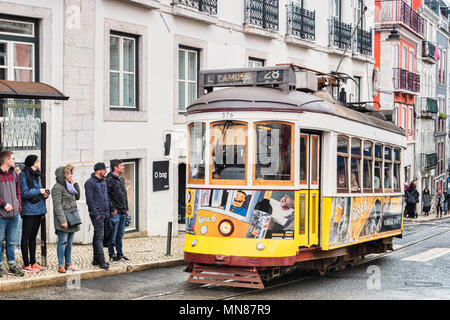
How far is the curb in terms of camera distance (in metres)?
10.2

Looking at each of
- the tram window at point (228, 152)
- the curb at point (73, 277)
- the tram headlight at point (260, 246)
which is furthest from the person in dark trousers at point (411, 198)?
the tram headlight at point (260, 246)

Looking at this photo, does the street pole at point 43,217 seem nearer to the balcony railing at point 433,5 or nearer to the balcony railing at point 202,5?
the balcony railing at point 202,5

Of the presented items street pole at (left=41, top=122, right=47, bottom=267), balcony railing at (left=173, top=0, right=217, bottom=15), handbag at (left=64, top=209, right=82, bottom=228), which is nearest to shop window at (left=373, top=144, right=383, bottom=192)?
handbag at (left=64, top=209, right=82, bottom=228)

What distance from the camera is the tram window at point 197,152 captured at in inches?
433

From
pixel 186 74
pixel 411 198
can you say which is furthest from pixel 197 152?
pixel 411 198

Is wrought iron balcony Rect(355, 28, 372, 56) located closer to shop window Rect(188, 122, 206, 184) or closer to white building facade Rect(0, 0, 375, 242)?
white building facade Rect(0, 0, 375, 242)

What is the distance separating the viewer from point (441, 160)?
55125 mm

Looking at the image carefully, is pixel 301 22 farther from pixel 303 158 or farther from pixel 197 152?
pixel 197 152

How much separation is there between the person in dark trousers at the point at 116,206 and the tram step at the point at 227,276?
2.41 meters

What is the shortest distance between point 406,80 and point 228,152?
32079 millimetres

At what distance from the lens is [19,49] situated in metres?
14.4
